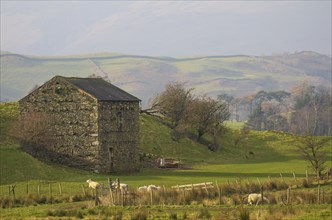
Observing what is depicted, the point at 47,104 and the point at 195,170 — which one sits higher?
the point at 47,104

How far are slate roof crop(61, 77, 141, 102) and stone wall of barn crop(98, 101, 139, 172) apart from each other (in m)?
0.60

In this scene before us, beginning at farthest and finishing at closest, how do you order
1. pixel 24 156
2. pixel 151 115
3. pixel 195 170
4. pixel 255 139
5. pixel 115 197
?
pixel 255 139
pixel 151 115
pixel 195 170
pixel 24 156
pixel 115 197

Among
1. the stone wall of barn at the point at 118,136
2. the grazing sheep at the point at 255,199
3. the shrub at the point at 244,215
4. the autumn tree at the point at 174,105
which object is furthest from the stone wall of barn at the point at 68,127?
the shrub at the point at 244,215

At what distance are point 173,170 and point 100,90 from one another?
36.7ft

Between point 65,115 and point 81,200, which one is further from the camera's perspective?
point 65,115

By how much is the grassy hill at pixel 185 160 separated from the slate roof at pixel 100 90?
25.2ft

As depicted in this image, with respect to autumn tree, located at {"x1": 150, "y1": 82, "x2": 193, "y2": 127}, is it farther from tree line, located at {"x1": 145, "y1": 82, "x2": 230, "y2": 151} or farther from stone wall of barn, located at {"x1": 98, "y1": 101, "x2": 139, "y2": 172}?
stone wall of barn, located at {"x1": 98, "y1": 101, "x2": 139, "y2": 172}

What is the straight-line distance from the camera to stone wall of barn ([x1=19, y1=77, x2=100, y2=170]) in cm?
7469

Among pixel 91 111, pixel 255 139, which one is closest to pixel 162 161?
pixel 91 111

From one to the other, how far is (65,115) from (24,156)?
7918mm

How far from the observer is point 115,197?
46.4 meters

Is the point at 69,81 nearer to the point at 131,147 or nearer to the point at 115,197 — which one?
the point at 131,147

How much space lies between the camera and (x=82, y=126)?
75.2 m

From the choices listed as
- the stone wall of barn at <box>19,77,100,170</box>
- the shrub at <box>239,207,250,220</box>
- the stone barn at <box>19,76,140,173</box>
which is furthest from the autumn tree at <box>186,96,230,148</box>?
the shrub at <box>239,207,250,220</box>
